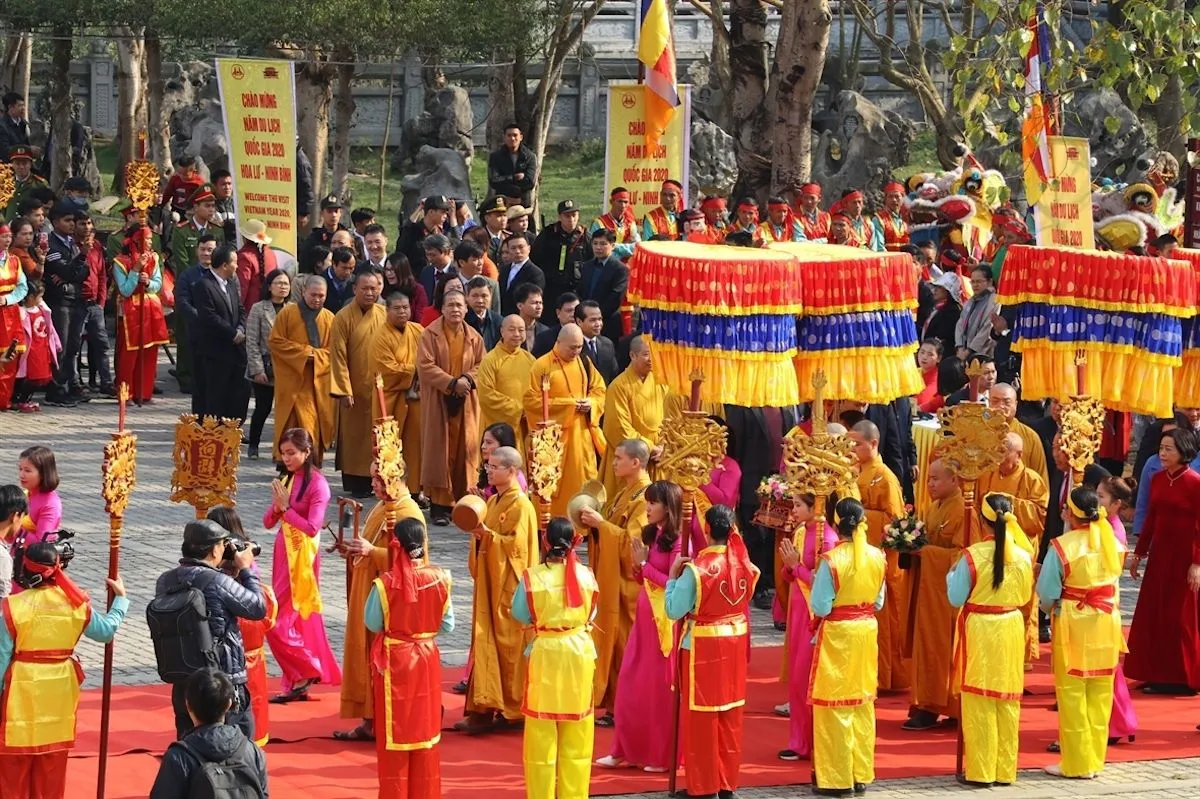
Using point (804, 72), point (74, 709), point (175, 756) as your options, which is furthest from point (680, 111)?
point (175, 756)

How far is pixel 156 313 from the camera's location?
60.1 feet

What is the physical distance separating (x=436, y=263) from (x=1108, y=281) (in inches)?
267

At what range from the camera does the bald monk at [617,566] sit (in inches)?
436

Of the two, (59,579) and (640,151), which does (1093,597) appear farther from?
Result: (640,151)

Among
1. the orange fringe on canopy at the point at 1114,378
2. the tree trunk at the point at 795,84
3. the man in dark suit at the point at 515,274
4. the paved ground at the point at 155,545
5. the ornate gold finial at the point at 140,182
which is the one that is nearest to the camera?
the paved ground at the point at 155,545

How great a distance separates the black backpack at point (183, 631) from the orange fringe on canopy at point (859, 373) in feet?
→ 11.9

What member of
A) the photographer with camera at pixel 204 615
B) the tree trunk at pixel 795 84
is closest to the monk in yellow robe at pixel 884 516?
the photographer with camera at pixel 204 615

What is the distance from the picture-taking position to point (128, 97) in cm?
2953

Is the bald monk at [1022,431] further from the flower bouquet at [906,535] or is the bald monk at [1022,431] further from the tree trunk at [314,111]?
the tree trunk at [314,111]

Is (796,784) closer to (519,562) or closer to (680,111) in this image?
(519,562)

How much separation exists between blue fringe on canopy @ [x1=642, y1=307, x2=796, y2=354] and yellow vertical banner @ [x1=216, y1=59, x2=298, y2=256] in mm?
6667

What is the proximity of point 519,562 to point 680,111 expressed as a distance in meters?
8.12

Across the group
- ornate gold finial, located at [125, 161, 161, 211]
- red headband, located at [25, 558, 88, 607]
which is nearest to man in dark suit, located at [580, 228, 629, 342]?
ornate gold finial, located at [125, 161, 161, 211]

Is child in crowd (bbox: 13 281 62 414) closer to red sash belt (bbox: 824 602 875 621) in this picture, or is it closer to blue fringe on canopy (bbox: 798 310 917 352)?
blue fringe on canopy (bbox: 798 310 917 352)
